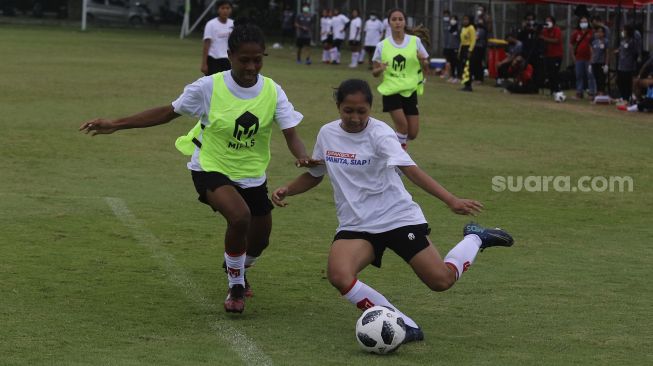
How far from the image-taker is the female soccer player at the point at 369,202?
7.48 meters

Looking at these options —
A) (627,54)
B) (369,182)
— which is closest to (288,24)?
(627,54)

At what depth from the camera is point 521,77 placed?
3077cm

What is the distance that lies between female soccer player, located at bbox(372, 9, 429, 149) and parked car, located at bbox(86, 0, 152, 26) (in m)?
48.7

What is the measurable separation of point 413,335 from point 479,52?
26.1m

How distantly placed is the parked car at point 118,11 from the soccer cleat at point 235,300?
56711mm

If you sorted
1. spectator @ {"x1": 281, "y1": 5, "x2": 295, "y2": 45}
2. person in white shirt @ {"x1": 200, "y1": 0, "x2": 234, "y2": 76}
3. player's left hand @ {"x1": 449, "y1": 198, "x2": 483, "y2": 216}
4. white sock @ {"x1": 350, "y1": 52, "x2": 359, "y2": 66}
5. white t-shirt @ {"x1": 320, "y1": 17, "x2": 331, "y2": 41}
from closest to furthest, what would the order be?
player's left hand @ {"x1": 449, "y1": 198, "x2": 483, "y2": 216}, person in white shirt @ {"x1": 200, "y1": 0, "x2": 234, "y2": 76}, white sock @ {"x1": 350, "y1": 52, "x2": 359, "y2": 66}, white t-shirt @ {"x1": 320, "y1": 17, "x2": 331, "y2": 41}, spectator @ {"x1": 281, "y1": 5, "x2": 295, "y2": 45}

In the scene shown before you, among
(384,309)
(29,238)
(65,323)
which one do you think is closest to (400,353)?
(384,309)

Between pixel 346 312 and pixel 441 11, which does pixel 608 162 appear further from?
pixel 441 11

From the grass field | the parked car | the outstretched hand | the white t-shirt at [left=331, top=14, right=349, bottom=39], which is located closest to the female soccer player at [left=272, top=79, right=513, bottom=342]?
the grass field

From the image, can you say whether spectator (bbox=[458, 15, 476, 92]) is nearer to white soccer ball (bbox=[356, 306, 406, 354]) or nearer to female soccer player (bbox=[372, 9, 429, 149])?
female soccer player (bbox=[372, 9, 429, 149])

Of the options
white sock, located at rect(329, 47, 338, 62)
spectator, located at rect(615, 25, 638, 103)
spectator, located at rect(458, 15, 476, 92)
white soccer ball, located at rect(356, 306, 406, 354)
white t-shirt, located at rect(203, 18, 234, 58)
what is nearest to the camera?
white soccer ball, located at rect(356, 306, 406, 354)

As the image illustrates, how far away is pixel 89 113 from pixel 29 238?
11251mm

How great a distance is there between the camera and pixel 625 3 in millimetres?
26562

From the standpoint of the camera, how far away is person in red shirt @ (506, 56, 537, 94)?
30.4 metres
